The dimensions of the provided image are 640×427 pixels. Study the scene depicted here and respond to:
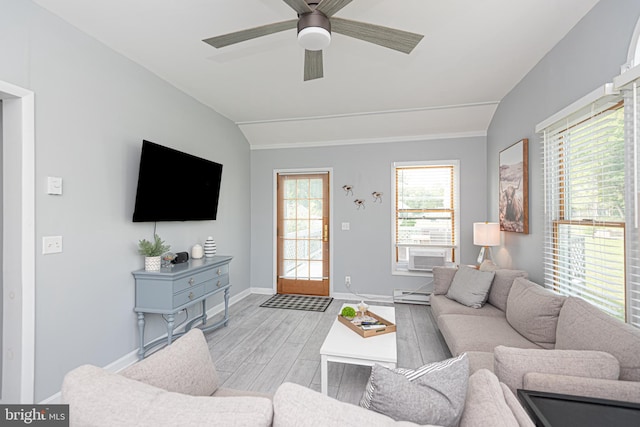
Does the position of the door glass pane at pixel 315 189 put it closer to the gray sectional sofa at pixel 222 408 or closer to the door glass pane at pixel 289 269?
the door glass pane at pixel 289 269

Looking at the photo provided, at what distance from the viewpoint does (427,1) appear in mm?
1936

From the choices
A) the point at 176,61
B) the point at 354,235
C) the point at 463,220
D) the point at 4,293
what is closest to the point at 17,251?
the point at 4,293

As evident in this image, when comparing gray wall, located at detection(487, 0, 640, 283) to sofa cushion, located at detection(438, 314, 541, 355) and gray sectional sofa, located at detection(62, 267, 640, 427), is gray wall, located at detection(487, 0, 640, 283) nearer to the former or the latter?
gray sectional sofa, located at detection(62, 267, 640, 427)

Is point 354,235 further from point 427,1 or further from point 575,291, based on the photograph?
point 427,1

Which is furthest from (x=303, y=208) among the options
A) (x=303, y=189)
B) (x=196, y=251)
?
(x=196, y=251)

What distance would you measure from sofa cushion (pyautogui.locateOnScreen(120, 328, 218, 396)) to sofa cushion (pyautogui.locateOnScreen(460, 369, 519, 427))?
1.07m

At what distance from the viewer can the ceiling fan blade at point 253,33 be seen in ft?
5.62

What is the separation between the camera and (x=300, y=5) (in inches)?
61.4

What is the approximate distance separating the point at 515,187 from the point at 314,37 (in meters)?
2.70

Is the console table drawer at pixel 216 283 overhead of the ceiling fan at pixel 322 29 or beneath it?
beneath

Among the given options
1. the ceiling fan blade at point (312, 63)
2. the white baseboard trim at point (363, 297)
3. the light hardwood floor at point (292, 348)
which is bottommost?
the light hardwood floor at point (292, 348)

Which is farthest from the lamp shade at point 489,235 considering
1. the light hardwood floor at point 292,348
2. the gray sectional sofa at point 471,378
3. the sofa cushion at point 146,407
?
the sofa cushion at point 146,407

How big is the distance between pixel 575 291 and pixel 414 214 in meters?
2.45

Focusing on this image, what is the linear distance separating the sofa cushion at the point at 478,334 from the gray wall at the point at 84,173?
2.74 metres
